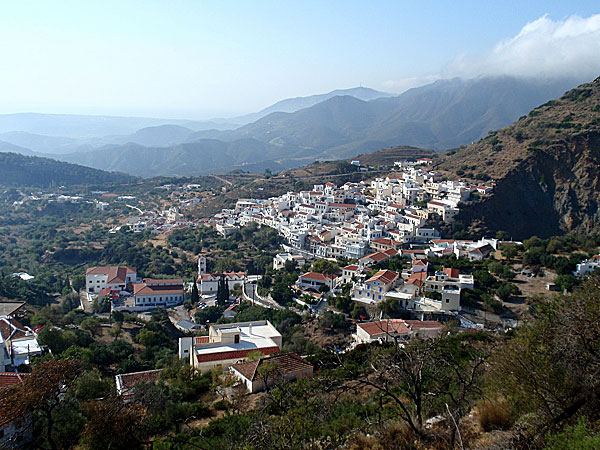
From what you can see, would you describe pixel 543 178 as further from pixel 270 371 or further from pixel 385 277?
pixel 270 371

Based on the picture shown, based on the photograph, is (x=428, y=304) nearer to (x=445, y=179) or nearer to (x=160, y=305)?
(x=160, y=305)

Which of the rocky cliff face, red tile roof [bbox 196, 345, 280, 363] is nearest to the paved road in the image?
red tile roof [bbox 196, 345, 280, 363]

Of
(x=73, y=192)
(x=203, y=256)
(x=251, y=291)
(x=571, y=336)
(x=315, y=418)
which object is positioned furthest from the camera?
(x=73, y=192)

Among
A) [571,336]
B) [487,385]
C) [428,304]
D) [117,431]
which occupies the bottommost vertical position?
[428,304]

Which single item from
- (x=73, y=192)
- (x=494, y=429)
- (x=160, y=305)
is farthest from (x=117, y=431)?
(x=73, y=192)

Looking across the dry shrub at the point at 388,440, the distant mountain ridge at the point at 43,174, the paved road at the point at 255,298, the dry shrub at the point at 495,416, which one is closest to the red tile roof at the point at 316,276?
the paved road at the point at 255,298

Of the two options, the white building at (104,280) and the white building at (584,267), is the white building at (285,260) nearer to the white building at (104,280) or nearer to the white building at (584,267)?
the white building at (104,280)

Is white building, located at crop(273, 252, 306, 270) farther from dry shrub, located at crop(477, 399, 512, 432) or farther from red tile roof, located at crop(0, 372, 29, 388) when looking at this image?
dry shrub, located at crop(477, 399, 512, 432)
